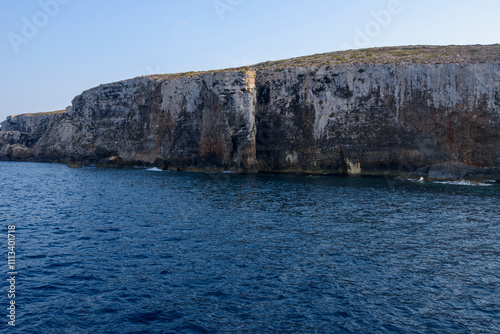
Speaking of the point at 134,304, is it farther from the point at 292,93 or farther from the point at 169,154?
the point at 169,154

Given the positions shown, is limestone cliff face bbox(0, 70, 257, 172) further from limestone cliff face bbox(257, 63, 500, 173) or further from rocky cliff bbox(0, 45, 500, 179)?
limestone cliff face bbox(257, 63, 500, 173)

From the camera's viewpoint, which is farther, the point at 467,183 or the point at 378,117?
the point at 378,117


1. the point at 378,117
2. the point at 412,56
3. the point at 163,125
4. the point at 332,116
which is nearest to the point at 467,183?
the point at 378,117

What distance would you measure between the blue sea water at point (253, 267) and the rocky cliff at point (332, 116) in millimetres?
27895

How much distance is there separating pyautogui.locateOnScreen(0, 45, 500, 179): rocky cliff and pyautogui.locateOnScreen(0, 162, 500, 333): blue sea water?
27895mm

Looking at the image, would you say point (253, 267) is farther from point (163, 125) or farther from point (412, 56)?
point (412, 56)

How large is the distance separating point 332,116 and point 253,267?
5178 centimetres

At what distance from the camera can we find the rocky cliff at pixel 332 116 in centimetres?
5769

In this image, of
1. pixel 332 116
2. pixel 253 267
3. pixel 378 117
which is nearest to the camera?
pixel 253 267

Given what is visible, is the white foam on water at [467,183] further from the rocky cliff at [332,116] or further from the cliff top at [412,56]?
the cliff top at [412,56]

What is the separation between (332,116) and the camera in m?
64.4

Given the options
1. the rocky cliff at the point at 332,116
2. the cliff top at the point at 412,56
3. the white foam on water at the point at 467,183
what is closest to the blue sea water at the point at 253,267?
the white foam on water at the point at 467,183

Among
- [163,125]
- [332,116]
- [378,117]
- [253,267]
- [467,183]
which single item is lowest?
[253,267]

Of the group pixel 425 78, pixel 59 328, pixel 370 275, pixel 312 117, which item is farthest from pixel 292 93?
pixel 59 328
